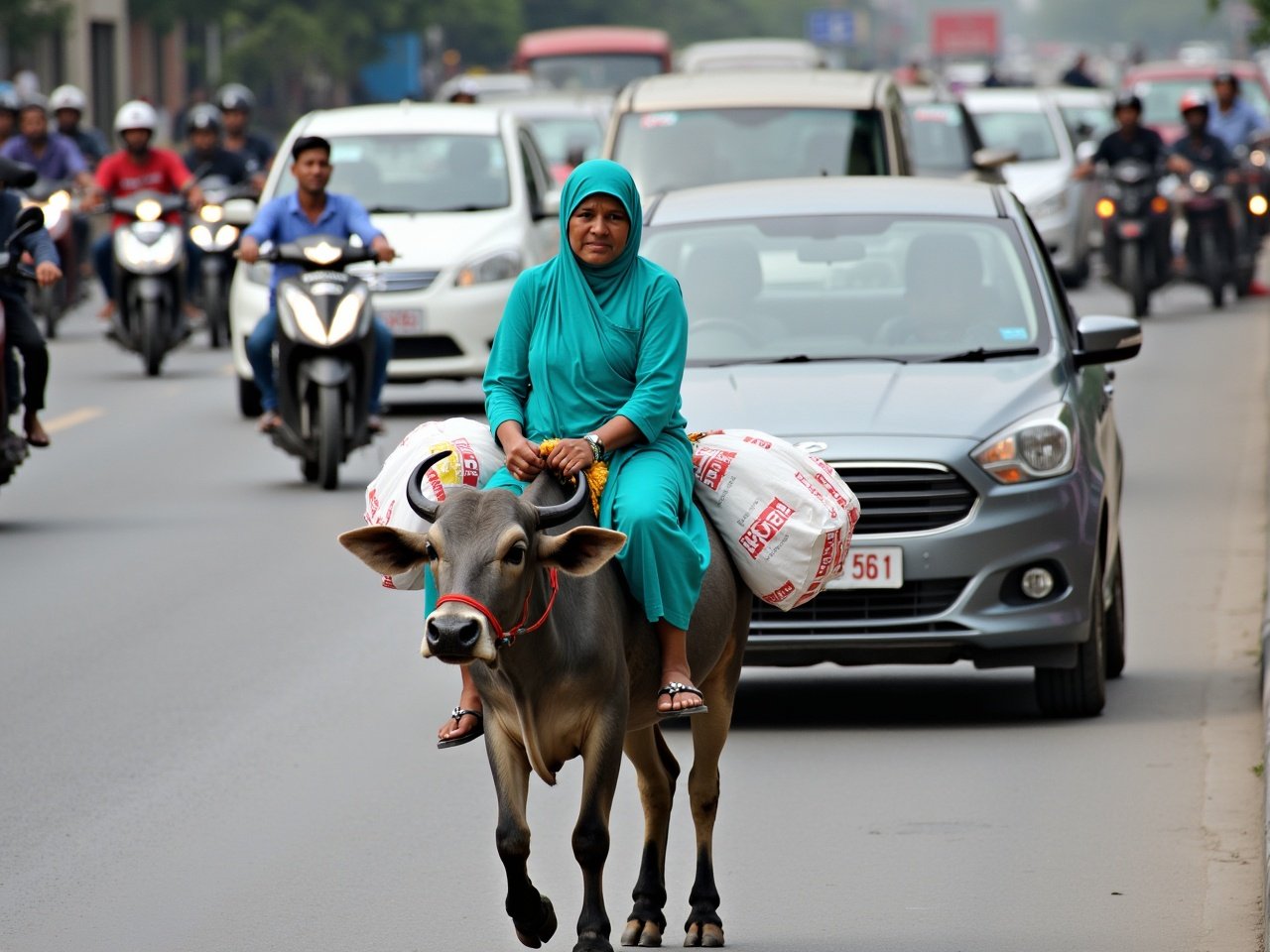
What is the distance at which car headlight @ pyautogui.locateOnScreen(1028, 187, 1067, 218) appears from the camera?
93.2ft

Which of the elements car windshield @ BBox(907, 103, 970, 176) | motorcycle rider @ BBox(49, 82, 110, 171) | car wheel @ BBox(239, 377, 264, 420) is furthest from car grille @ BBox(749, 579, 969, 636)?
motorcycle rider @ BBox(49, 82, 110, 171)

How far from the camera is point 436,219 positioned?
1916cm

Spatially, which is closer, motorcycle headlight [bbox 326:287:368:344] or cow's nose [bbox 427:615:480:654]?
cow's nose [bbox 427:615:480:654]

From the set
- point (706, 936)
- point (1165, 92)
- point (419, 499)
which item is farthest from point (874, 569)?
point (1165, 92)

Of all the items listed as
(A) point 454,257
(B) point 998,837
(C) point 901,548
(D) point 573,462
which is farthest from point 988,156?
(D) point 573,462

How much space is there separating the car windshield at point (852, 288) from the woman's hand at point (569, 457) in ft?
12.2

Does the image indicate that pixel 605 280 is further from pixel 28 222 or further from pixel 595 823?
pixel 28 222

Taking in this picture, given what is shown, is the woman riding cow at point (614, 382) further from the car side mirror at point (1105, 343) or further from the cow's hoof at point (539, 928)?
the car side mirror at point (1105, 343)

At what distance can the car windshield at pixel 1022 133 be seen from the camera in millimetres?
30266

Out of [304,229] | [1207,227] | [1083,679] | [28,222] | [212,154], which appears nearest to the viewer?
[1083,679]

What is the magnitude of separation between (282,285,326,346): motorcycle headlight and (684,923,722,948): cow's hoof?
8942 mm

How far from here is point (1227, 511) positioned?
1459 cm

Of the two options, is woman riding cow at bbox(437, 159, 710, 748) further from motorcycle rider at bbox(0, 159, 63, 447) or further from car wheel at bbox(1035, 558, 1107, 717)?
motorcycle rider at bbox(0, 159, 63, 447)

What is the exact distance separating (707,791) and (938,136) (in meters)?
19.0
